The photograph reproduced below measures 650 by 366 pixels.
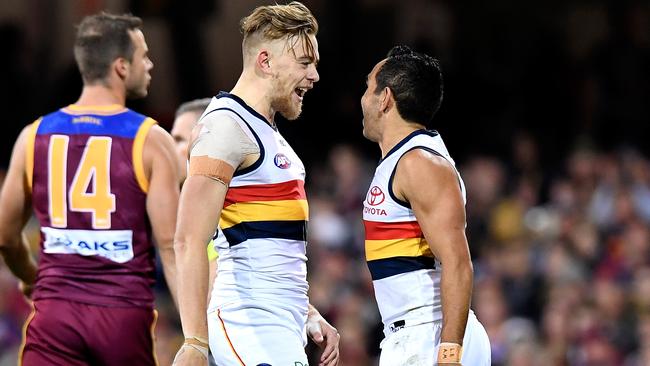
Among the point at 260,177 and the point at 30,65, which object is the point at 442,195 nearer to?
the point at 260,177

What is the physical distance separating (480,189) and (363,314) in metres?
2.75

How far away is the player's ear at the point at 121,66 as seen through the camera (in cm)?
575

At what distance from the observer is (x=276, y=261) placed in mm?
4902

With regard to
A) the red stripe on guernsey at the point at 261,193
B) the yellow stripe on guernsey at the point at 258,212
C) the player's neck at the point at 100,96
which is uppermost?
the player's neck at the point at 100,96

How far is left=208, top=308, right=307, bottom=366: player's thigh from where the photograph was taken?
4.80m

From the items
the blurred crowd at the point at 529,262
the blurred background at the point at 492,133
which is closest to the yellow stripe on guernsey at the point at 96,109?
the blurred crowd at the point at 529,262

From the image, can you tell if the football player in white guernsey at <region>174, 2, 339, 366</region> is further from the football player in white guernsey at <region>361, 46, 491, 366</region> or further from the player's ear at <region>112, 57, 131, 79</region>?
the player's ear at <region>112, 57, 131, 79</region>

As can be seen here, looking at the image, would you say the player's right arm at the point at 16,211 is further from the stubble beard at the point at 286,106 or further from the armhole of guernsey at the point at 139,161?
the stubble beard at the point at 286,106

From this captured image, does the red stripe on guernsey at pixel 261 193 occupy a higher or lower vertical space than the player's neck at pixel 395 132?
lower

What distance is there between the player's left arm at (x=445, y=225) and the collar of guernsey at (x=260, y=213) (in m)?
0.51

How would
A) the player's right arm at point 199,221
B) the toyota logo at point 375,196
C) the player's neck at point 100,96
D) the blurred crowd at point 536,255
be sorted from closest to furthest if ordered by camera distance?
the player's right arm at point 199,221, the toyota logo at point 375,196, the player's neck at point 100,96, the blurred crowd at point 536,255

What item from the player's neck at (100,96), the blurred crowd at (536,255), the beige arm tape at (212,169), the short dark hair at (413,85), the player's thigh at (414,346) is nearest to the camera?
the beige arm tape at (212,169)

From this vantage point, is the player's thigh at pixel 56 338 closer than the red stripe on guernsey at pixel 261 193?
No

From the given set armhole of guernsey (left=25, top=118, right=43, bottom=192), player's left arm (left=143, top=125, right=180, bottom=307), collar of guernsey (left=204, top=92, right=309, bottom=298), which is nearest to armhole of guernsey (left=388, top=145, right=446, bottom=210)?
collar of guernsey (left=204, top=92, right=309, bottom=298)
